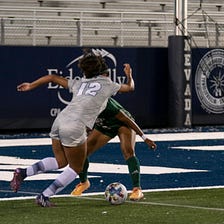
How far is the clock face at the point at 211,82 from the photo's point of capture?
23.0 meters

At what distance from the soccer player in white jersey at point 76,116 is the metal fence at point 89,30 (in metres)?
11.3

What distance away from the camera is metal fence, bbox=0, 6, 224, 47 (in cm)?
2198

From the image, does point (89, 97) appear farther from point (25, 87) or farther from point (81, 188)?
point (81, 188)

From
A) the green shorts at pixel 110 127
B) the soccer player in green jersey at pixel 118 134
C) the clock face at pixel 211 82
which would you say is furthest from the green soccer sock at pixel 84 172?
the clock face at pixel 211 82

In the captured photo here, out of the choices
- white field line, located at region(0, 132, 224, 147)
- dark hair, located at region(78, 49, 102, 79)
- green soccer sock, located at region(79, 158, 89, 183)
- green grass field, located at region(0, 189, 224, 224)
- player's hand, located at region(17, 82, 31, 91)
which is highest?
dark hair, located at region(78, 49, 102, 79)

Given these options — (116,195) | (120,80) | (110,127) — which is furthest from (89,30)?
(116,195)

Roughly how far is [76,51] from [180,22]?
2.68m

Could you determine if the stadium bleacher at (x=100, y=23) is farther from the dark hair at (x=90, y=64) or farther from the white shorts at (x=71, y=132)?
the white shorts at (x=71, y=132)

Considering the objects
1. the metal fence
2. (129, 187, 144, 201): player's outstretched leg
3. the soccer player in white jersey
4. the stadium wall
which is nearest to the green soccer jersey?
the soccer player in white jersey

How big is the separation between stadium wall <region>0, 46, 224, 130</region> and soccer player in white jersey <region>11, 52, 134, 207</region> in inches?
411

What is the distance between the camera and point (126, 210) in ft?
32.2

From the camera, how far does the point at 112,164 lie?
1474cm

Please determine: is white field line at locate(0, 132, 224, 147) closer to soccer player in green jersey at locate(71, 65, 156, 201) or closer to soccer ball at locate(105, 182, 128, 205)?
soccer player in green jersey at locate(71, 65, 156, 201)

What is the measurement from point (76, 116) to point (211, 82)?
13654mm
